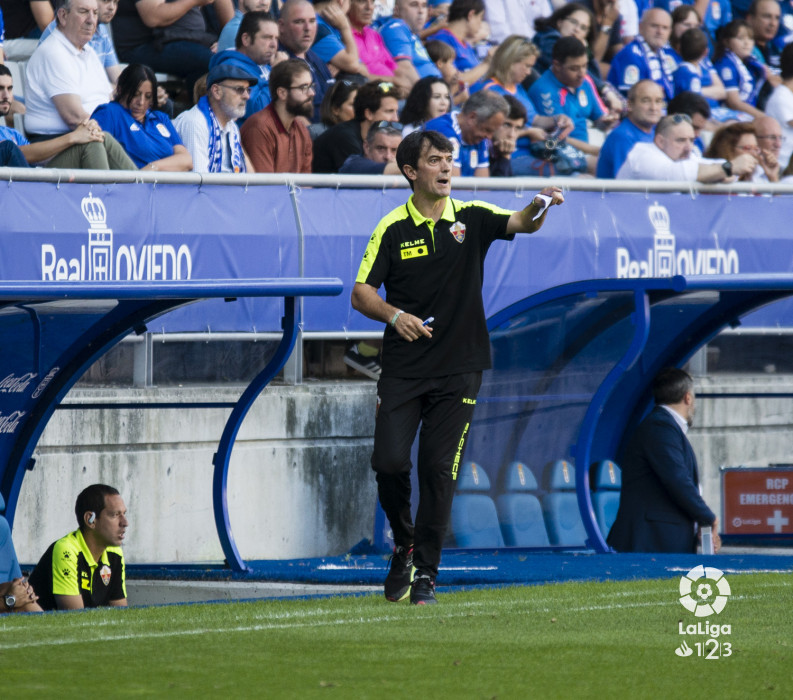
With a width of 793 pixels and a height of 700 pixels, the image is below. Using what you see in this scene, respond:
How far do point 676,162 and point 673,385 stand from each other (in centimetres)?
307

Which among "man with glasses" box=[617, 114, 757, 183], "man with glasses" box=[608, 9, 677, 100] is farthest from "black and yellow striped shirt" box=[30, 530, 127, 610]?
"man with glasses" box=[608, 9, 677, 100]

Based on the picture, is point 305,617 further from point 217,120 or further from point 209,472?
point 217,120

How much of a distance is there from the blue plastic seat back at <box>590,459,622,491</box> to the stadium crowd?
262cm

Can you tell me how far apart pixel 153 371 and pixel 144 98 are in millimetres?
1890

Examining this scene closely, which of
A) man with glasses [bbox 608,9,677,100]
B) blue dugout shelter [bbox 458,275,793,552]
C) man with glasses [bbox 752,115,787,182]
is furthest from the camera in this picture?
man with glasses [bbox 608,9,677,100]

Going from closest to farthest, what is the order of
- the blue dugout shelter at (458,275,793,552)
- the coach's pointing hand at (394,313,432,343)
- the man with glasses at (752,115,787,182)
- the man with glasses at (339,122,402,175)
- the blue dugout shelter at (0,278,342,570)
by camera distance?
the coach's pointing hand at (394,313,432,343) → the blue dugout shelter at (0,278,342,570) → the blue dugout shelter at (458,275,793,552) → the man with glasses at (339,122,402,175) → the man with glasses at (752,115,787,182)

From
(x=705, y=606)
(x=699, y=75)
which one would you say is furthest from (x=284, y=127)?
(x=699, y=75)

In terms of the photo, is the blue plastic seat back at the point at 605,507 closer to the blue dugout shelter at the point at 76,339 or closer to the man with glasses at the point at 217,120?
the blue dugout shelter at the point at 76,339

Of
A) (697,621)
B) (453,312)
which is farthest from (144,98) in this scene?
(697,621)

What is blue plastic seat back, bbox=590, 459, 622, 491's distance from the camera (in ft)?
37.8

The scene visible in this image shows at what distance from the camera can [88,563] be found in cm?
845

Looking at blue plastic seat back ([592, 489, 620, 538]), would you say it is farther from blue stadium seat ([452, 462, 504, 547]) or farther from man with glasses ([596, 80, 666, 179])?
man with glasses ([596, 80, 666, 179])

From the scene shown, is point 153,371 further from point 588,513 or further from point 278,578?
point 588,513

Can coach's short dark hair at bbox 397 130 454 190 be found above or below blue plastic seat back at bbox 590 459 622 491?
above
